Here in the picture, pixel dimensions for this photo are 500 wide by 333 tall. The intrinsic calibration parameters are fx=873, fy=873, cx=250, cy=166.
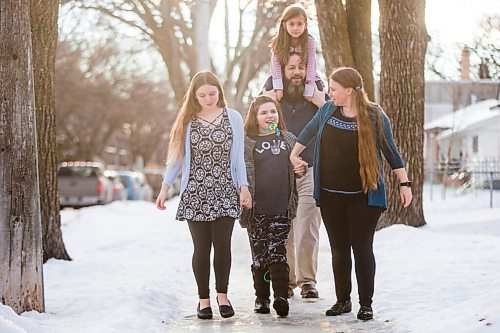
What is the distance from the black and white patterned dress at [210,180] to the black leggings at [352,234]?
0.70 m

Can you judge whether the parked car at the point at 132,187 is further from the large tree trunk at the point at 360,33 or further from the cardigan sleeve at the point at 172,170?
the cardigan sleeve at the point at 172,170

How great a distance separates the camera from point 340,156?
248 inches

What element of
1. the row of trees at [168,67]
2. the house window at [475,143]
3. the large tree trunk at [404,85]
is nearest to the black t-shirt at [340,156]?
the row of trees at [168,67]

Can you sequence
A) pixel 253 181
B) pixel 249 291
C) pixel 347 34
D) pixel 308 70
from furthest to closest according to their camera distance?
pixel 347 34, pixel 249 291, pixel 308 70, pixel 253 181

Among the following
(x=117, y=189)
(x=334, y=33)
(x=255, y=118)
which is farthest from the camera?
(x=117, y=189)

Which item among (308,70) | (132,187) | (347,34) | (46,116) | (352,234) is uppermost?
(347,34)

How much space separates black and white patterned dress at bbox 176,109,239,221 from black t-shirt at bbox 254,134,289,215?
35 centimetres

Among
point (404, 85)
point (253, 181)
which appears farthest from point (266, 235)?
point (404, 85)

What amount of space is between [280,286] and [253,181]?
82 cm

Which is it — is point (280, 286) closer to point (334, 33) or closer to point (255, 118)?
point (255, 118)

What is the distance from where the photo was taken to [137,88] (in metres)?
52.3

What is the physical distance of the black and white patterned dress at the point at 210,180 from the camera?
6352 millimetres

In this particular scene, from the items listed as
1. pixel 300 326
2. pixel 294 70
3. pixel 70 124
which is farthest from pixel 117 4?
pixel 70 124

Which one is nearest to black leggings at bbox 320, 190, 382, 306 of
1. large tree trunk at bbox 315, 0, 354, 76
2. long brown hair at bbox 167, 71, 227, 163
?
long brown hair at bbox 167, 71, 227, 163
